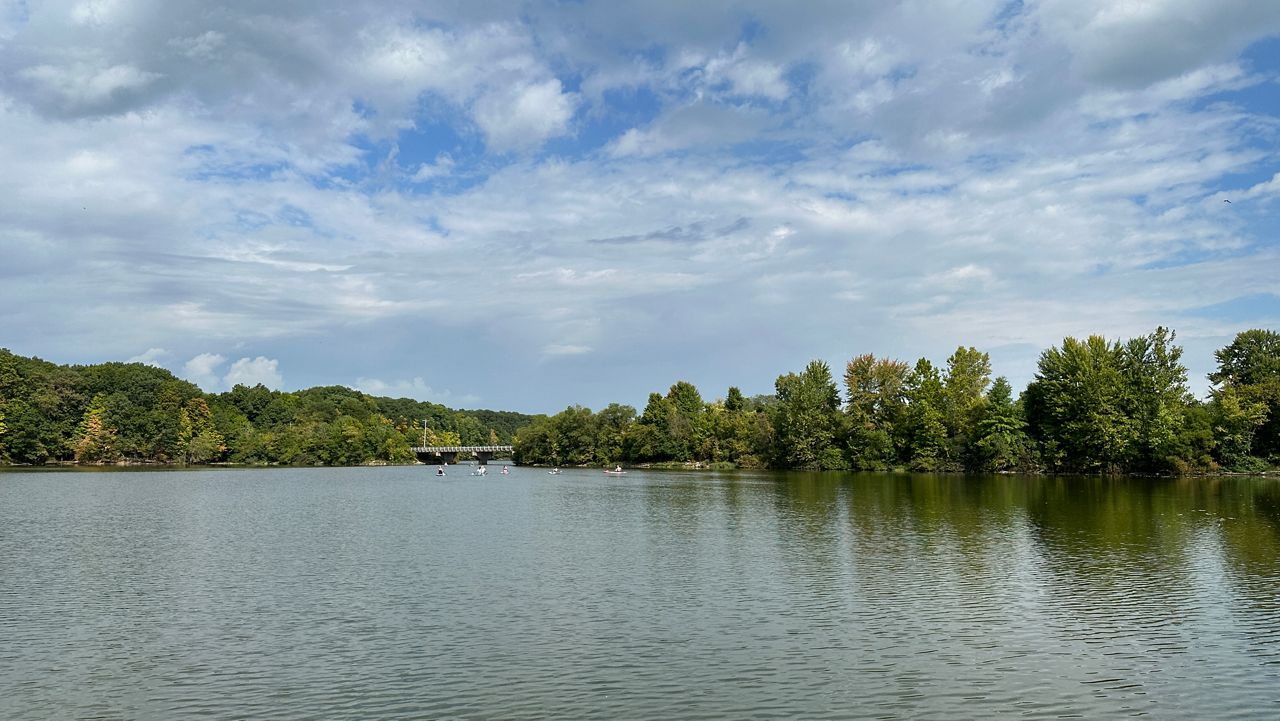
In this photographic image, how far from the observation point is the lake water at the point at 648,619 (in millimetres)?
14039

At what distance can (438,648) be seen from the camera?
56.4 feet

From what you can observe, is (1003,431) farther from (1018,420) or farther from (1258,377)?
(1258,377)

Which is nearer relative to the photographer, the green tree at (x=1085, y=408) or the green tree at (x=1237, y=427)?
the green tree at (x=1237, y=427)

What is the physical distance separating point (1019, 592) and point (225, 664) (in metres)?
19.6

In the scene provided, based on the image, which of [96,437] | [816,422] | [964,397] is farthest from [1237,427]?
[96,437]

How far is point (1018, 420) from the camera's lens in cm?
9238

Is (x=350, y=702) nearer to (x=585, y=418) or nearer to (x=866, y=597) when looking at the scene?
(x=866, y=597)

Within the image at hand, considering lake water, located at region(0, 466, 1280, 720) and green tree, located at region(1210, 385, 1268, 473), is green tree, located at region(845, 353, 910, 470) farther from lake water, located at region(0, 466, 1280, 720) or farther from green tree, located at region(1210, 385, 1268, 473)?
lake water, located at region(0, 466, 1280, 720)

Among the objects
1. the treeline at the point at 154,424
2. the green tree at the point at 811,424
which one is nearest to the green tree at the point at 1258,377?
the green tree at the point at 811,424

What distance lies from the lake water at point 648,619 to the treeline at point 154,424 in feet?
370

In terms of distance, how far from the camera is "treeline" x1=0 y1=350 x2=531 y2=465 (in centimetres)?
13200

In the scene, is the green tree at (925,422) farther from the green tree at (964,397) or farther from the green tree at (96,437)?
the green tree at (96,437)

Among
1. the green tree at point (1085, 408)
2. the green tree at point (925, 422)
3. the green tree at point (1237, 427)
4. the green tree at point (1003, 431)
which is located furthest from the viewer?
the green tree at point (925, 422)

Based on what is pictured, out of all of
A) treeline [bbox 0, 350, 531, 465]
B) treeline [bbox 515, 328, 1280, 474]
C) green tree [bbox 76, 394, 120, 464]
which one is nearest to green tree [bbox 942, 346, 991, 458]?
treeline [bbox 515, 328, 1280, 474]
